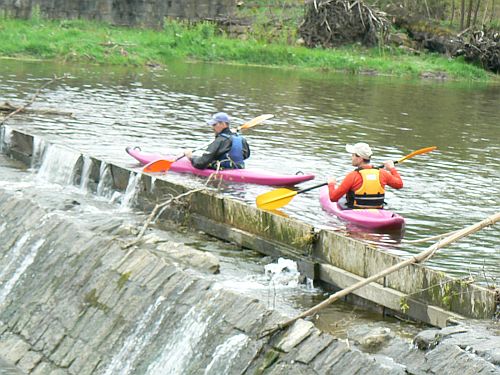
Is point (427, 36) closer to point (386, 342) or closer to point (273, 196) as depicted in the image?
point (273, 196)

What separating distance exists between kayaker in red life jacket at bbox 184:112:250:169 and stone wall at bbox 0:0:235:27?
88.4ft

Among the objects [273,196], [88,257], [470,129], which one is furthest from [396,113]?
[88,257]

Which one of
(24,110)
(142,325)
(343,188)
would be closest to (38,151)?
(24,110)

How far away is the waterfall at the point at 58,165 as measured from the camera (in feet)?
63.7

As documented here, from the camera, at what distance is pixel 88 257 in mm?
13906

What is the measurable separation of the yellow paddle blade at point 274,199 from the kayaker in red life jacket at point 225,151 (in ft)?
8.77

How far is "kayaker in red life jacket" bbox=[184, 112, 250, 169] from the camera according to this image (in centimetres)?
1916

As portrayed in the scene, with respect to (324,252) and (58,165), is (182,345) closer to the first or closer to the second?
(324,252)

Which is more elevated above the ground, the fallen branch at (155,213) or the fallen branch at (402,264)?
the fallen branch at (402,264)

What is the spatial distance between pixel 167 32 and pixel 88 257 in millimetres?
32104

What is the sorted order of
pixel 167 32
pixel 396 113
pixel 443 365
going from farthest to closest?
pixel 167 32, pixel 396 113, pixel 443 365

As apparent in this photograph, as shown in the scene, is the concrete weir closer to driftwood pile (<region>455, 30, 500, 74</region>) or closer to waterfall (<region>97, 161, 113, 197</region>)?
waterfall (<region>97, 161, 113, 197</region>)

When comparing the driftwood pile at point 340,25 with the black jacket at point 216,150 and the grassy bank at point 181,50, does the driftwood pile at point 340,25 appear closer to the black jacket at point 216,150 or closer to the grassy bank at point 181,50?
the grassy bank at point 181,50

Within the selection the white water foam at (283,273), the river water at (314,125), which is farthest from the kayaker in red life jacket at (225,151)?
the white water foam at (283,273)
